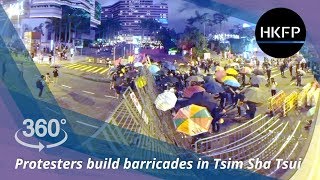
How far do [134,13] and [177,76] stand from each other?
1.09 ft

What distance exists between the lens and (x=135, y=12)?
213 cm

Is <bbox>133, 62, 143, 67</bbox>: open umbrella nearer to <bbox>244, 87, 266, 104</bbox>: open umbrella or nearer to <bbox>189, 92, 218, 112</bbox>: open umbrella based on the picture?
<bbox>189, 92, 218, 112</bbox>: open umbrella

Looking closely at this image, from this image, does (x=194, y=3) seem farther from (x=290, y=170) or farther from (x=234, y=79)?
(x=290, y=170)

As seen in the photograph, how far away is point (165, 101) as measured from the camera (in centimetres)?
214

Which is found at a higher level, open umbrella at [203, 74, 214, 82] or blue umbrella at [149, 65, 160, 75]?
blue umbrella at [149, 65, 160, 75]

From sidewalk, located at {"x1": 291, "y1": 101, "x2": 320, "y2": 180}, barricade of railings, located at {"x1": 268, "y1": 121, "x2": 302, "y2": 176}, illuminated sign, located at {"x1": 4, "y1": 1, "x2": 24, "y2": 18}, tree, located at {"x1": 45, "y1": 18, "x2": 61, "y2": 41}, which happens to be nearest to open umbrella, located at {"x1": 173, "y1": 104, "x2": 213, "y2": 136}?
barricade of railings, located at {"x1": 268, "y1": 121, "x2": 302, "y2": 176}

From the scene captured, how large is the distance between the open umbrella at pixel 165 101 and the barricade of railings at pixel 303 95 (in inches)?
21.5

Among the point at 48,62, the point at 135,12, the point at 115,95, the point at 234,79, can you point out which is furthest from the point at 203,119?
the point at 48,62

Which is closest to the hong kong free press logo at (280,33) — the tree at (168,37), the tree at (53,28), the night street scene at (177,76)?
the night street scene at (177,76)

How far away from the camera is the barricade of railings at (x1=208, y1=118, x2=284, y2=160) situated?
216cm

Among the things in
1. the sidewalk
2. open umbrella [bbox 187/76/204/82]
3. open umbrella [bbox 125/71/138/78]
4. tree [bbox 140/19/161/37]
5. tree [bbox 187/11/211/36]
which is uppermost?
tree [bbox 187/11/211/36]

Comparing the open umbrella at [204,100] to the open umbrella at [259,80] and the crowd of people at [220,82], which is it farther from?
the open umbrella at [259,80]

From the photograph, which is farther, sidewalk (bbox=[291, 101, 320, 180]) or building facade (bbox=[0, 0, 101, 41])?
sidewalk (bbox=[291, 101, 320, 180])

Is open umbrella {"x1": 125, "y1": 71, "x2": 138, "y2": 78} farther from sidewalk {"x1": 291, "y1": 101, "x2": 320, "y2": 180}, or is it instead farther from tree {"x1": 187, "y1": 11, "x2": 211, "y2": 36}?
sidewalk {"x1": 291, "y1": 101, "x2": 320, "y2": 180}
